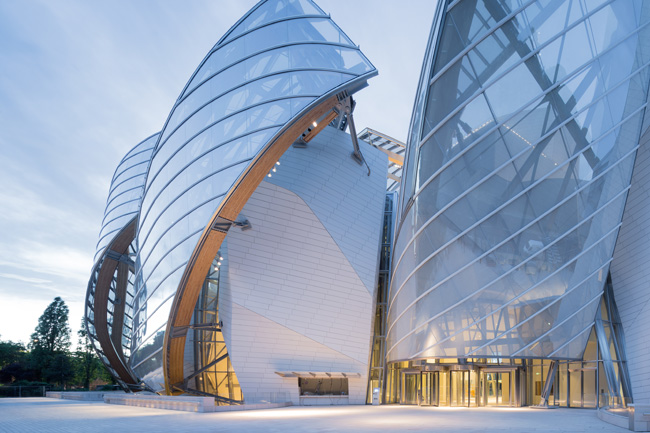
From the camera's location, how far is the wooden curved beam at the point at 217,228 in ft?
72.8

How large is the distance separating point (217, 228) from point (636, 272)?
58.2ft

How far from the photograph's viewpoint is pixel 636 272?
23.0 meters

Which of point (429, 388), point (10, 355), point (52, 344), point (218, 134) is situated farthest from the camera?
point (10, 355)

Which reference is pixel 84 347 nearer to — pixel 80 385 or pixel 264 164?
pixel 80 385

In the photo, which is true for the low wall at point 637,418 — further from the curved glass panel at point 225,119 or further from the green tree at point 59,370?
the green tree at point 59,370

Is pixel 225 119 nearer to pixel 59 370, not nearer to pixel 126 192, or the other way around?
pixel 126 192

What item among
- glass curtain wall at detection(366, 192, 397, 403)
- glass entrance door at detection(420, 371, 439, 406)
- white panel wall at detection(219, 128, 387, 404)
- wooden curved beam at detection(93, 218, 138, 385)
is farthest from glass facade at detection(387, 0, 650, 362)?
wooden curved beam at detection(93, 218, 138, 385)

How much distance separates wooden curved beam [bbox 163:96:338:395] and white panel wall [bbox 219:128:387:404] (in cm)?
268

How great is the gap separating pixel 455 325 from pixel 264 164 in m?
10.2

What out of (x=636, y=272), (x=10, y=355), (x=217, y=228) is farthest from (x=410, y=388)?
(x=10, y=355)

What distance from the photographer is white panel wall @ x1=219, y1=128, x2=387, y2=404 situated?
26.3 meters

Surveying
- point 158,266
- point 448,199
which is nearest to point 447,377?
point 448,199

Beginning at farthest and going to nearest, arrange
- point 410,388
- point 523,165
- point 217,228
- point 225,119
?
point 410,388
point 225,119
point 217,228
point 523,165

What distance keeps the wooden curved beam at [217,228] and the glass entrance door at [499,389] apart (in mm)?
14027
